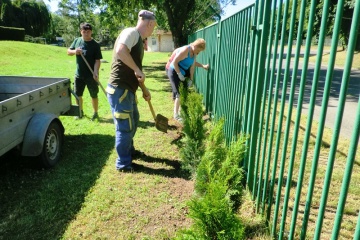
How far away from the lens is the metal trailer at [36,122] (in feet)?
10.7

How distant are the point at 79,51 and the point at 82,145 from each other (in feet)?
6.67

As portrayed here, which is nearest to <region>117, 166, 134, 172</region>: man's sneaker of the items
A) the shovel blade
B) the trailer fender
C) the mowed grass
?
the mowed grass

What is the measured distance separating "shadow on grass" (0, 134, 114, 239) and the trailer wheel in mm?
123

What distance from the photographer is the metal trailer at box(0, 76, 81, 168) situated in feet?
10.7

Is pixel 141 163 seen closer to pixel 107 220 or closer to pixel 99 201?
pixel 99 201

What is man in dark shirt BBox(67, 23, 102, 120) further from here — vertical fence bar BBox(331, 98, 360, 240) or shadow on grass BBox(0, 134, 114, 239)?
vertical fence bar BBox(331, 98, 360, 240)

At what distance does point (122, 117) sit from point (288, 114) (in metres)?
2.36

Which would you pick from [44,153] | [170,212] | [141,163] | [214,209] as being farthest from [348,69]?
[44,153]

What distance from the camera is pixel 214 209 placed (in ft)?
6.52

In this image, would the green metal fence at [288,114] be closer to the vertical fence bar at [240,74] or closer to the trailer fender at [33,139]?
the vertical fence bar at [240,74]

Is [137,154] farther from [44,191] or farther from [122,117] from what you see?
[44,191]

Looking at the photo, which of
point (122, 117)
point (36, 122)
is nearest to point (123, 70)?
point (122, 117)

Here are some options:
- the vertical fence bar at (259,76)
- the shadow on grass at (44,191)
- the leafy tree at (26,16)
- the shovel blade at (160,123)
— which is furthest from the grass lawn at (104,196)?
the leafy tree at (26,16)

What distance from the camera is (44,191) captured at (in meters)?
3.56
